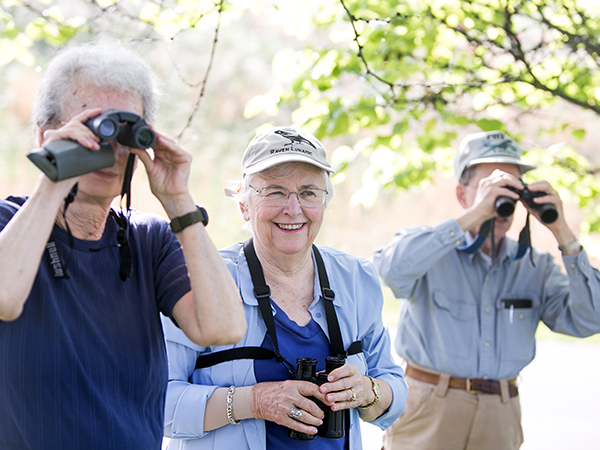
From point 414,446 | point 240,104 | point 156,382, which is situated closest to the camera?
point 156,382

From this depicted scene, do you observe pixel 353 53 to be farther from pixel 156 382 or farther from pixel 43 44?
pixel 43 44

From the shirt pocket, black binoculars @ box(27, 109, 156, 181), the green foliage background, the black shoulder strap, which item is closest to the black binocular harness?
the black shoulder strap

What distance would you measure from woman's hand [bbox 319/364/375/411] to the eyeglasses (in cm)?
61

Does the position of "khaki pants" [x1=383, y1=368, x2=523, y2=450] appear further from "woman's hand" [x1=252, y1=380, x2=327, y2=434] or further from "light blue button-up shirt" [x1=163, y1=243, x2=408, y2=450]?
"woman's hand" [x1=252, y1=380, x2=327, y2=434]

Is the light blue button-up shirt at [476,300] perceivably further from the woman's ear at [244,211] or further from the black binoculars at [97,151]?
the black binoculars at [97,151]

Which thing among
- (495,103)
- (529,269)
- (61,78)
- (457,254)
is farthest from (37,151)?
(495,103)

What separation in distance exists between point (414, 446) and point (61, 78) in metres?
2.34

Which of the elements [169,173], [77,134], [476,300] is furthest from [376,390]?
[77,134]

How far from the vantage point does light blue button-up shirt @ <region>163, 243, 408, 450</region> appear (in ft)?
5.92

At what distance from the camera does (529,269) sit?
293 cm

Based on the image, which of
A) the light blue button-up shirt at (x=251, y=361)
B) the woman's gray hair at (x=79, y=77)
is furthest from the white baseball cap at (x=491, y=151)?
the woman's gray hair at (x=79, y=77)

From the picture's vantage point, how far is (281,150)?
199cm

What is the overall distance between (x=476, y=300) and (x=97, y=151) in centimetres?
216

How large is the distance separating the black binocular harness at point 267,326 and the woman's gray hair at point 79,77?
0.76 m
